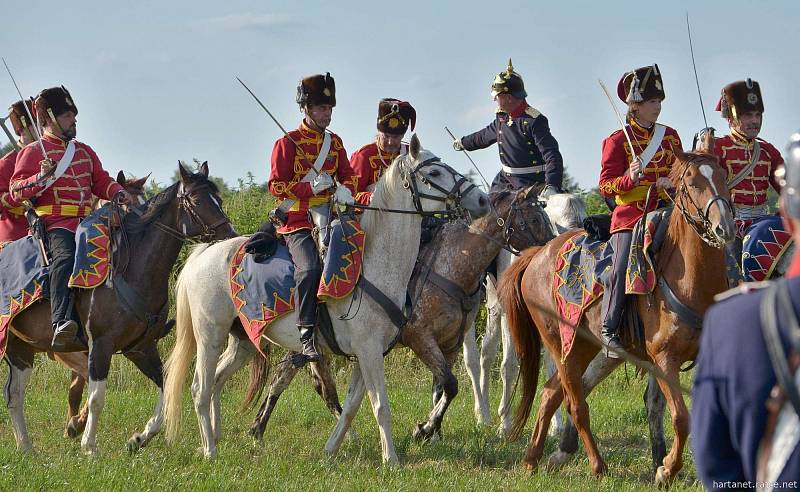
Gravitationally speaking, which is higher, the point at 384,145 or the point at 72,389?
the point at 384,145

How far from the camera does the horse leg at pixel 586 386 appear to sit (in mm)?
8820

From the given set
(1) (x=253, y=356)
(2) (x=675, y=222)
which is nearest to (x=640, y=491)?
(2) (x=675, y=222)

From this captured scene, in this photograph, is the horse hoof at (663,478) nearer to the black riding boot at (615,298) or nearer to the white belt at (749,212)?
the black riding boot at (615,298)

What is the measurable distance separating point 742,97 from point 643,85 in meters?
0.82

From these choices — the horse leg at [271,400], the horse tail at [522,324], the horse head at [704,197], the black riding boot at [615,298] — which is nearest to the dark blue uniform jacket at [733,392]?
the horse head at [704,197]

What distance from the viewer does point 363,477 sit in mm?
8141

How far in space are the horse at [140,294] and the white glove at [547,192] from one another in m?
3.06

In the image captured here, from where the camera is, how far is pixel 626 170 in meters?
8.52

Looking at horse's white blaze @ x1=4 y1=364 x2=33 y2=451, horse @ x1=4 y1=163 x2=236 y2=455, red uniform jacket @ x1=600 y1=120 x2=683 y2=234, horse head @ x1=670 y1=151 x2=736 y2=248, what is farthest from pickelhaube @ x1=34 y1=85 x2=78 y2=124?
horse head @ x1=670 y1=151 x2=736 y2=248

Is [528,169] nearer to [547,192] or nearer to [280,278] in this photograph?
[547,192]

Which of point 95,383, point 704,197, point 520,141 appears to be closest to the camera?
point 704,197

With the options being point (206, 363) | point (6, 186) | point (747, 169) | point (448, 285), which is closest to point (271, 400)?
point (206, 363)

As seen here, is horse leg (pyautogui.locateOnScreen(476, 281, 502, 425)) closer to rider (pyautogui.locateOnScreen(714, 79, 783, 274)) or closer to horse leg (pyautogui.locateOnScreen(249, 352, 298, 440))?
horse leg (pyautogui.locateOnScreen(249, 352, 298, 440))

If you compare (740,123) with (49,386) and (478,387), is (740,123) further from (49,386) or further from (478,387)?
(49,386)
